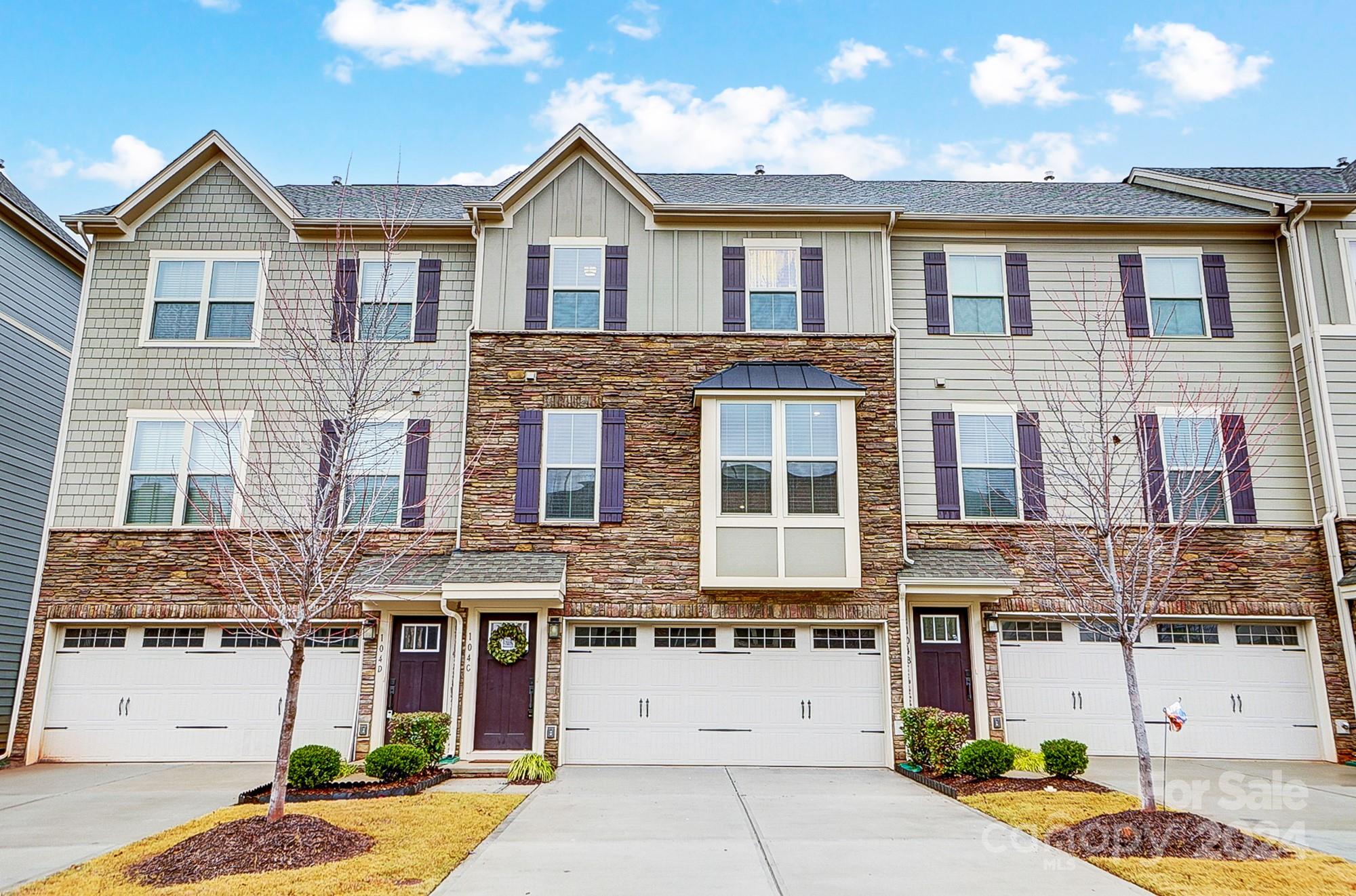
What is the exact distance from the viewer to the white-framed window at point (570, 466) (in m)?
12.7

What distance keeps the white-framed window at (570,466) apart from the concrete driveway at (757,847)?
12.8 feet

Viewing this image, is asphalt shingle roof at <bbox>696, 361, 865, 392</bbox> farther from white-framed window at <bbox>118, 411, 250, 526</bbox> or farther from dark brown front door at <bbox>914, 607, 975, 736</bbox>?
white-framed window at <bbox>118, 411, 250, 526</bbox>

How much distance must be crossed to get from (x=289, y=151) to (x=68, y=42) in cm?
537

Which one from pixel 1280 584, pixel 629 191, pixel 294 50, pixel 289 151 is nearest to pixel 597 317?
pixel 629 191

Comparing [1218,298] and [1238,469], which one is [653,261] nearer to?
[1218,298]

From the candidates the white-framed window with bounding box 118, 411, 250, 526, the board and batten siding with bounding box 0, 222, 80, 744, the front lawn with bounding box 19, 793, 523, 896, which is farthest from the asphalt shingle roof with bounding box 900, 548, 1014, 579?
the board and batten siding with bounding box 0, 222, 80, 744

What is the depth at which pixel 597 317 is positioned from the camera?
44.0ft

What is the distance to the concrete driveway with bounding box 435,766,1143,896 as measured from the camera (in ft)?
20.0

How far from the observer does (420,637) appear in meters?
12.6

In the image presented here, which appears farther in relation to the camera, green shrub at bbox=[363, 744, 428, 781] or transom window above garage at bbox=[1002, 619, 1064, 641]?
transom window above garage at bbox=[1002, 619, 1064, 641]

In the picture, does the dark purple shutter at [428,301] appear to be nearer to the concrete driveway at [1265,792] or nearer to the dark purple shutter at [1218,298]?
the concrete driveway at [1265,792]

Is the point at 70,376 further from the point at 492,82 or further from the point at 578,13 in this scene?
the point at 578,13

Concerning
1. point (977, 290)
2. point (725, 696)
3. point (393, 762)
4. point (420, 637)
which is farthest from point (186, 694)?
point (977, 290)

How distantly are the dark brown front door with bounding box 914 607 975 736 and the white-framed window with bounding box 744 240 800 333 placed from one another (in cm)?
491
